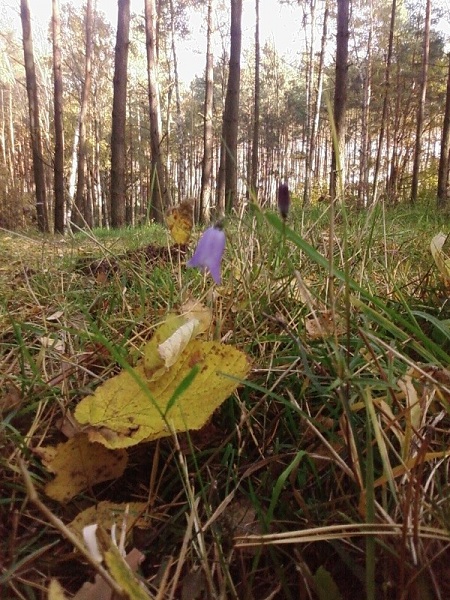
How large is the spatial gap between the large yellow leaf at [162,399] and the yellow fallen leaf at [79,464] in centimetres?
4

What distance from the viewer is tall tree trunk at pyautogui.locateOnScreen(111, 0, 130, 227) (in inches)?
307

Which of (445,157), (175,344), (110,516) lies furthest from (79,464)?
(445,157)

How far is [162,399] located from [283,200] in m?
0.39

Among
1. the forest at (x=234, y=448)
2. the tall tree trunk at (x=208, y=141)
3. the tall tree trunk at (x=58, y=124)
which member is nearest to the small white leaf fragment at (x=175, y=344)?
the forest at (x=234, y=448)

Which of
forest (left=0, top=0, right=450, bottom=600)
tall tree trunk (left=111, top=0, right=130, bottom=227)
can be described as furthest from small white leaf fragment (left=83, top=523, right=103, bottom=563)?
tall tree trunk (left=111, top=0, right=130, bottom=227)

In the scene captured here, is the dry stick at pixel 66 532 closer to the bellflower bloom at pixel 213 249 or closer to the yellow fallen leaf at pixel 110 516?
the yellow fallen leaf at pixel 110 516

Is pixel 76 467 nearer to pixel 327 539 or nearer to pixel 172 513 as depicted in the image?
pixel 172 513

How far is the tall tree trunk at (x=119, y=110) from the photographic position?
7.79 m

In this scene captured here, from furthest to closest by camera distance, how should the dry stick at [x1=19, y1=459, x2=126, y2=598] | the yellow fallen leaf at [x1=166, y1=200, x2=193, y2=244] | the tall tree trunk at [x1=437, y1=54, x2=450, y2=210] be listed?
the tall tree trunk at [x1=437, y1=54, x2=450, y2=210]
the yellow fallen leaf at [x1=166, y1=200, x2=193, y2=244]
the dry stick at [x1=19, y1=459, x2=126, y2=598]

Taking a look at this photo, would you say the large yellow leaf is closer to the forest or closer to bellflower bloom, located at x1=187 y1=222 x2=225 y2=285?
the forest

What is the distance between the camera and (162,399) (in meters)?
0.75

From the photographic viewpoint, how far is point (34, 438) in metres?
0.82

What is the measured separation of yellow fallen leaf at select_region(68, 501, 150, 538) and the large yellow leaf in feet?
0.29

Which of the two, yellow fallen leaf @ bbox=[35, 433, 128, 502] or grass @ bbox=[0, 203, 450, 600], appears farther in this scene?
yellow fallen leaf @ bbox=[35, 433, 128, 502]
